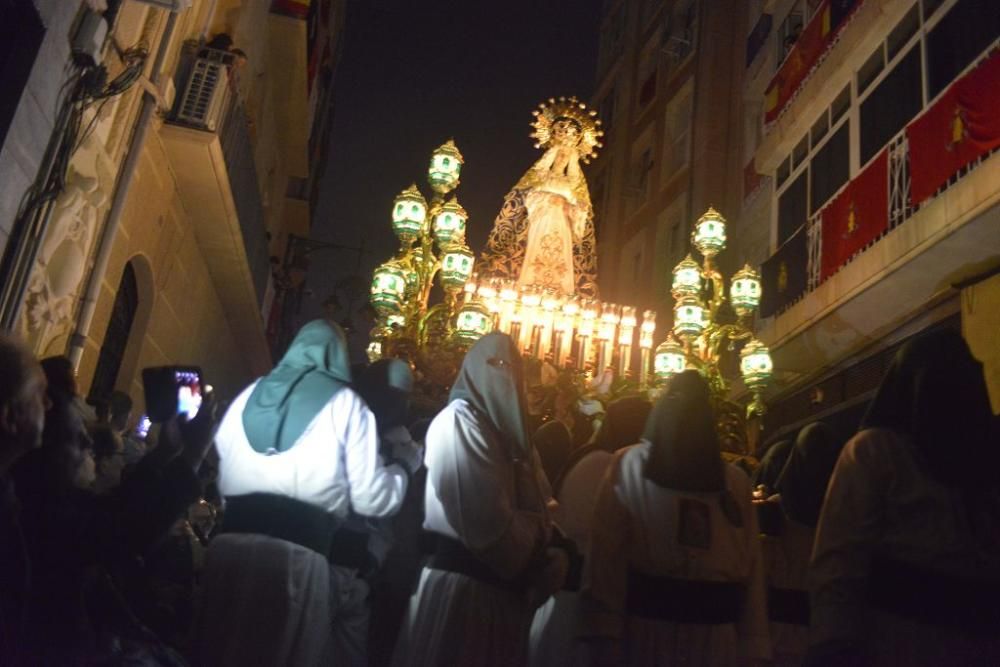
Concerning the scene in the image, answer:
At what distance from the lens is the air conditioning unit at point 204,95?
26.6ft

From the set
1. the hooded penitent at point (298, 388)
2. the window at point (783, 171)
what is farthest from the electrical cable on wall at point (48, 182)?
the window at point (783, 171)

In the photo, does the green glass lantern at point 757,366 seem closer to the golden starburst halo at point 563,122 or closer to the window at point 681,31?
the golden starburst halo at point 563,122

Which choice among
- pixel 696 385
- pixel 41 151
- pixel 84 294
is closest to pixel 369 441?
pixel 696 385

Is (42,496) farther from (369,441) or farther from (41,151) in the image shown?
(41,151)

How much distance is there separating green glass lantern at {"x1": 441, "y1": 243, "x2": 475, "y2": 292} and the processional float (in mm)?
15

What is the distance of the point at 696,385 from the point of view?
3.32 meters

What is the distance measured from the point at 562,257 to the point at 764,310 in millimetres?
3194

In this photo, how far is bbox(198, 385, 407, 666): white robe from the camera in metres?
3.02

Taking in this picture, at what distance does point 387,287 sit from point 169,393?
751 centimetres

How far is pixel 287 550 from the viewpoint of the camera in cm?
307

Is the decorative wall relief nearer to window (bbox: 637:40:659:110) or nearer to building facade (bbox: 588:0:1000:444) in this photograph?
building facade (bbox: 588:0:1000:444)

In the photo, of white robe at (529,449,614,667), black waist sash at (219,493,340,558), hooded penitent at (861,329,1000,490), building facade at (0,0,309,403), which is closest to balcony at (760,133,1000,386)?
hooded penitent at (861,329,1000,490)

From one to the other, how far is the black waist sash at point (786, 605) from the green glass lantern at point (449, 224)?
6.79 m

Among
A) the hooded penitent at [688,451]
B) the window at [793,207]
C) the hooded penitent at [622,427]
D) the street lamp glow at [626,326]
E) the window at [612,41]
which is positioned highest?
the window at [612,41]
